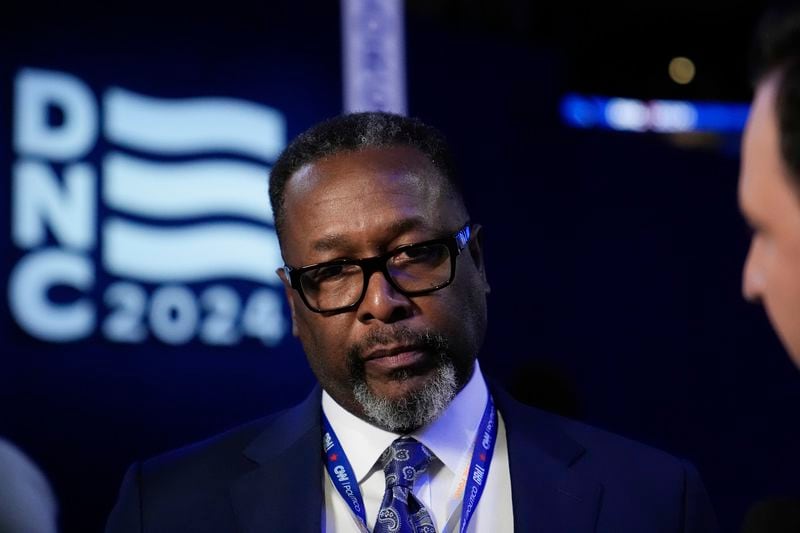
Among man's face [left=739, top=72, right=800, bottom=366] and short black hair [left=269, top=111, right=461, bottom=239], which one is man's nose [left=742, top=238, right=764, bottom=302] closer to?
man's face [left=739, top=72, right=800, bottom=366]

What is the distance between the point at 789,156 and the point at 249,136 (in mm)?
3595

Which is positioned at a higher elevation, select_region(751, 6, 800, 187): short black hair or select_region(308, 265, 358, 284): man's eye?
select_region(751, 6, 800, 187): short black hair

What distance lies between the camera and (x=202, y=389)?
4199 mm

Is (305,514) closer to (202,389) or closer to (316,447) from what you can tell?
(316,447)

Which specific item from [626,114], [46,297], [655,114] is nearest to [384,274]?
[46,297]

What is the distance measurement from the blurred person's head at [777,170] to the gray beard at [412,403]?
85 centimetres

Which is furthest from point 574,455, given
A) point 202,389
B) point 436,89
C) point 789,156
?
point 436,89

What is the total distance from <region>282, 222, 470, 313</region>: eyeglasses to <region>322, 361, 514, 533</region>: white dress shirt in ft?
0.81

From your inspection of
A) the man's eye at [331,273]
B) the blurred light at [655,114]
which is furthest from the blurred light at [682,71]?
the man's eye at [331,273]

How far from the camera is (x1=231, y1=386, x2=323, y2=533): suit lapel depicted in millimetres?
1883

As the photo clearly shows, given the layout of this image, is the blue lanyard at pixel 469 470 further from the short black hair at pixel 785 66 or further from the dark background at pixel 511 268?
Answer: the dark background at pixel 511 268

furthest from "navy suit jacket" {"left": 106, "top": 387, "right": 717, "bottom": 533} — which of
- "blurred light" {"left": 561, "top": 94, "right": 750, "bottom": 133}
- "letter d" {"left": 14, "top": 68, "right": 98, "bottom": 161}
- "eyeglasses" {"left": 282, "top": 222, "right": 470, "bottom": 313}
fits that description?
"blurred light" {"left": 561, "top": 94, "right": 750, "bottom": 133}

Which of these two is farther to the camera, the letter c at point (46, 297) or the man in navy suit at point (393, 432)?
the letter c at point (46, 297)

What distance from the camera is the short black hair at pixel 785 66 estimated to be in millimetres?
1032
